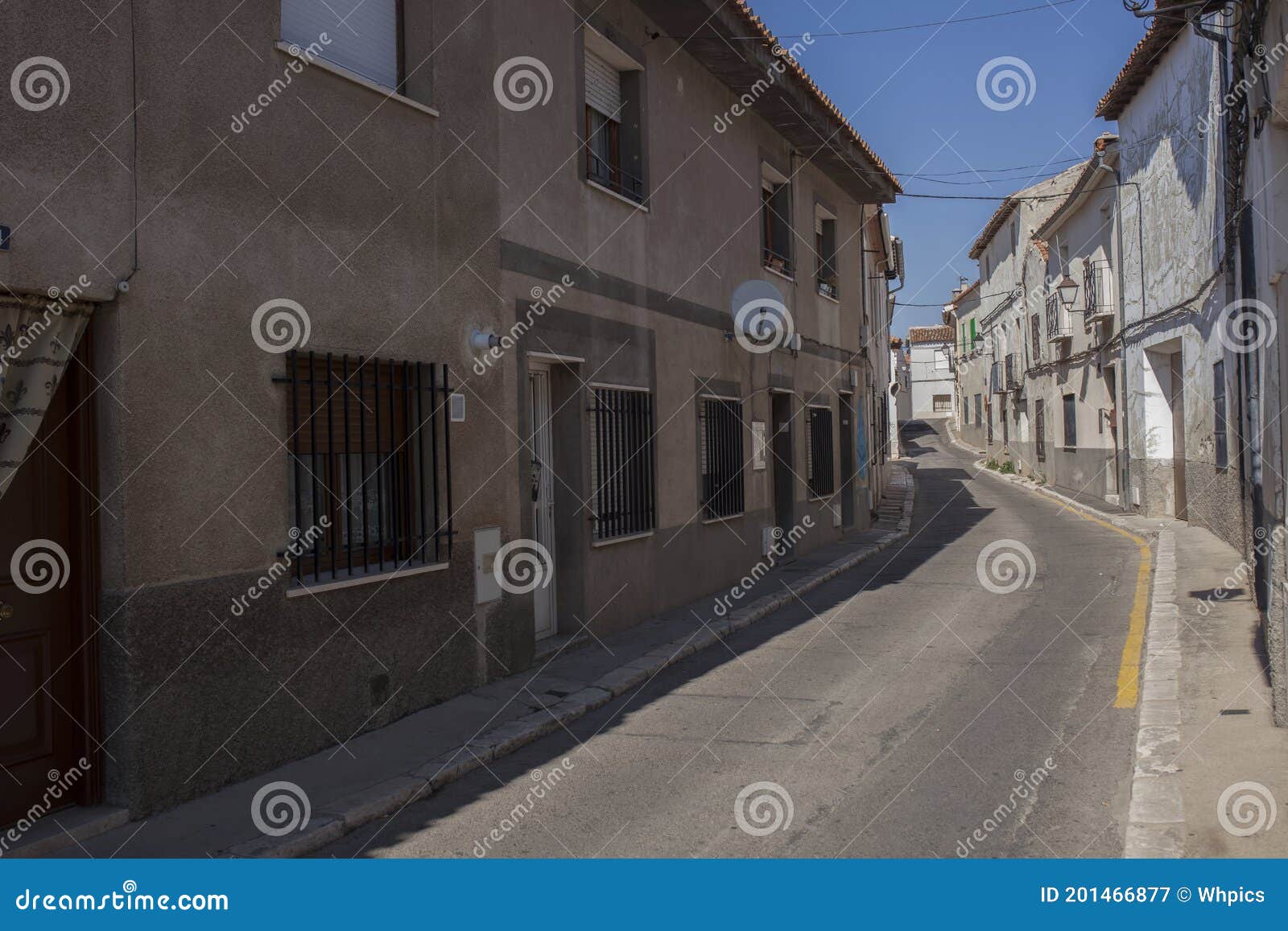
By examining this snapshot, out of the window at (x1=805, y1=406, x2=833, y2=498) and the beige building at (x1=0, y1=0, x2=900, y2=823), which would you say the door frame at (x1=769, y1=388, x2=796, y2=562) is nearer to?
the window at (x1=805, y1=406, x2=833, y2=498)

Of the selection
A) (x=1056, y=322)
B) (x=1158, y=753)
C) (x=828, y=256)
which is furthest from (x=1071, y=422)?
(x=1158, y=753)

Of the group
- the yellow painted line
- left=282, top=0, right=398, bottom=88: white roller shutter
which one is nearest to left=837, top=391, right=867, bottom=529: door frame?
the yellow painted line

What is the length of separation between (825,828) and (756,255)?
10104 mm

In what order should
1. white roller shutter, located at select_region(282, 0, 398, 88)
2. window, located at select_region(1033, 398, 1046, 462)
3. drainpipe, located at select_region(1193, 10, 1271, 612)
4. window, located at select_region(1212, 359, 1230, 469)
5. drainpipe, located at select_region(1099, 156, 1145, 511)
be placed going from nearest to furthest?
white roller shutter, located at select_region(282, 0, 398, 88) < drainpipe, located at select_region(1193, 10, 1271, 612) < window, located at select_region(1212, 359, 1230, 469) < drainpipe, located at select_region(1099, 156, 1145, 511) < window, located at select_region(1033, 398, 1046, 462)

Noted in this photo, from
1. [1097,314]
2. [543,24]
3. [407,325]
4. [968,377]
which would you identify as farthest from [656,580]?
[968,377]

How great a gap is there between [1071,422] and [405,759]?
80.0 feet

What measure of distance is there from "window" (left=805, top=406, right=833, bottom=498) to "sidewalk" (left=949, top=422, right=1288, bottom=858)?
622cm

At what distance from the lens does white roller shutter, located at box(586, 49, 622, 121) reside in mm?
9984

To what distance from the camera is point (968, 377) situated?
49.1m

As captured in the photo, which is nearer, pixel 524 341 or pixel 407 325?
pixel 407 325

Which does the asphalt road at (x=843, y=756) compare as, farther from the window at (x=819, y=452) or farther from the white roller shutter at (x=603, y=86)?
the window at (x=819, y=452)

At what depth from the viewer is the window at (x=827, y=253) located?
1755 cm

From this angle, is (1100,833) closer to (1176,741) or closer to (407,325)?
(1176,741)

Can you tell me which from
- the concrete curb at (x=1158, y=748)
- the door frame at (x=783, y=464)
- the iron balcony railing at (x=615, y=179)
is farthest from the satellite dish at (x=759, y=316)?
the concrete curb at (x=1158, y=748)
